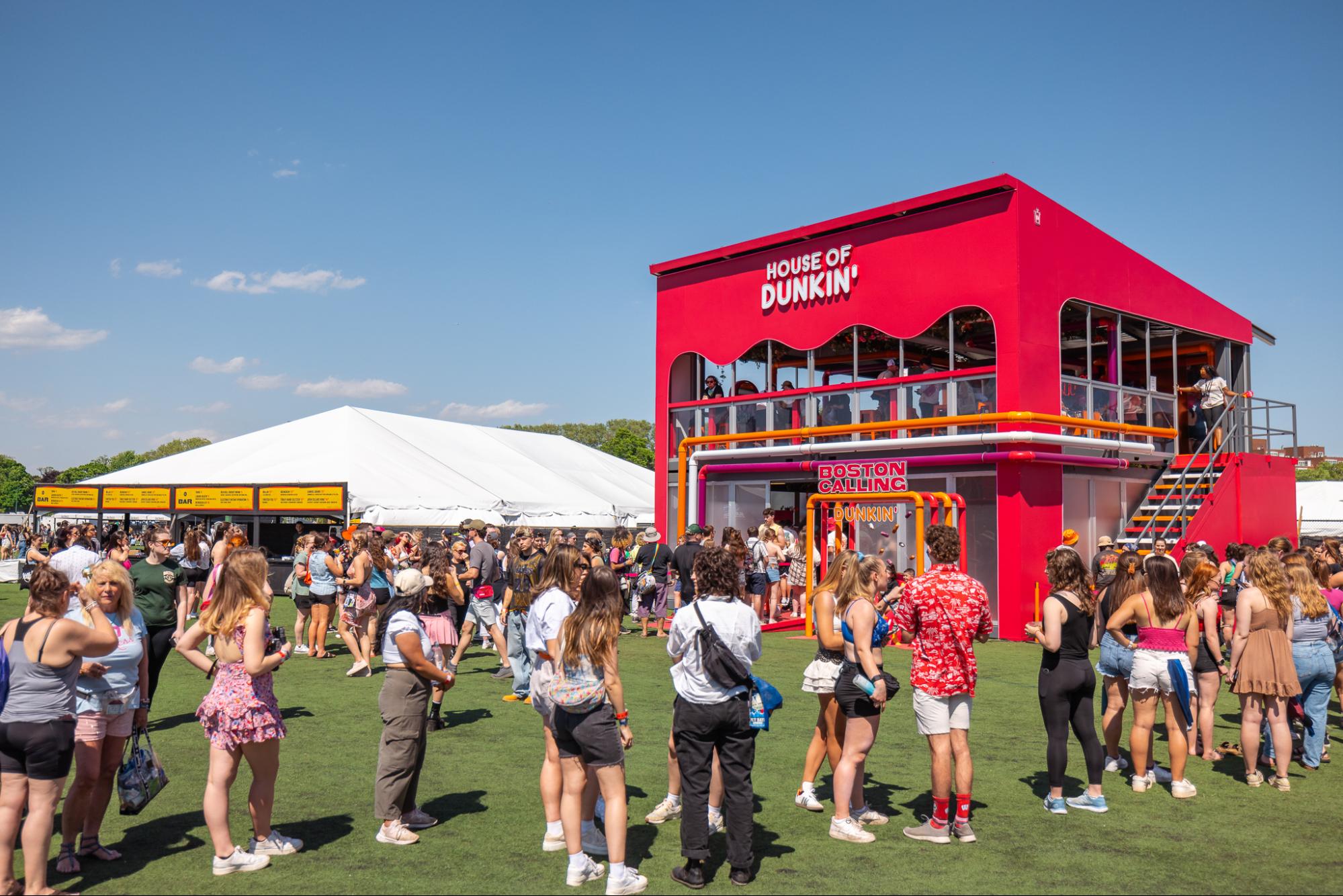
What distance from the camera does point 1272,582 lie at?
6.76 m

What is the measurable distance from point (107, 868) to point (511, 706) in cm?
466

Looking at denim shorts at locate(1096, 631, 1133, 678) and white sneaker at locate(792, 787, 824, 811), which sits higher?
denim shorts at locate(1096, 631, 1133, 678)

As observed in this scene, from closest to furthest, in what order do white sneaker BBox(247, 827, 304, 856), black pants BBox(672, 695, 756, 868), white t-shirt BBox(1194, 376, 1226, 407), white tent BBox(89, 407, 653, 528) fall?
black pants BBox(672, 695, 756, 868)
white sneaker BBox(247, 827, 304, 856)
white t-shirt BBox(1194, 376, 1226, 407)
white tent BBox(89, 407, 653, 528)

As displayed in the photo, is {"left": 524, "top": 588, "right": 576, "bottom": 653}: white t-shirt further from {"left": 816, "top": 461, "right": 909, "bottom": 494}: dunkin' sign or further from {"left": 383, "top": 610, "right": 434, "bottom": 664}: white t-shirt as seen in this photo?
{"left": 816, "top": 461, "right": 909, "bottom": 494}: dunkin' sign

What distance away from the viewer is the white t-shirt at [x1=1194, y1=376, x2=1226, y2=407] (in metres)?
17.7

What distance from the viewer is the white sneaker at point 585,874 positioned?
4820mm

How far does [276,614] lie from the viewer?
19.3 m

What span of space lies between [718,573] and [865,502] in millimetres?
10753

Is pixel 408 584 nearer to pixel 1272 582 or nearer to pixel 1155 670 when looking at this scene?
pixel 1155 670

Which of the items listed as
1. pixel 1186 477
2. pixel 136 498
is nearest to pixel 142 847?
pixel 1186 477

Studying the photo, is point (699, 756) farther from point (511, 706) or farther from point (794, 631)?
point (794, 631)

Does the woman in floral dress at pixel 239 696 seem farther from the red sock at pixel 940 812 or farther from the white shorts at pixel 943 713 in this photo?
the red sock at pixel 940 812

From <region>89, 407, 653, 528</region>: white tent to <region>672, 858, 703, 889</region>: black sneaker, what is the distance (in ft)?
65.9

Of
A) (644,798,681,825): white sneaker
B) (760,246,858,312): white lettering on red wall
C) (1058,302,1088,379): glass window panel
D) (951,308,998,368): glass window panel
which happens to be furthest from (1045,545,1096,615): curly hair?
(760,246,858,312): white lettering on red wall
